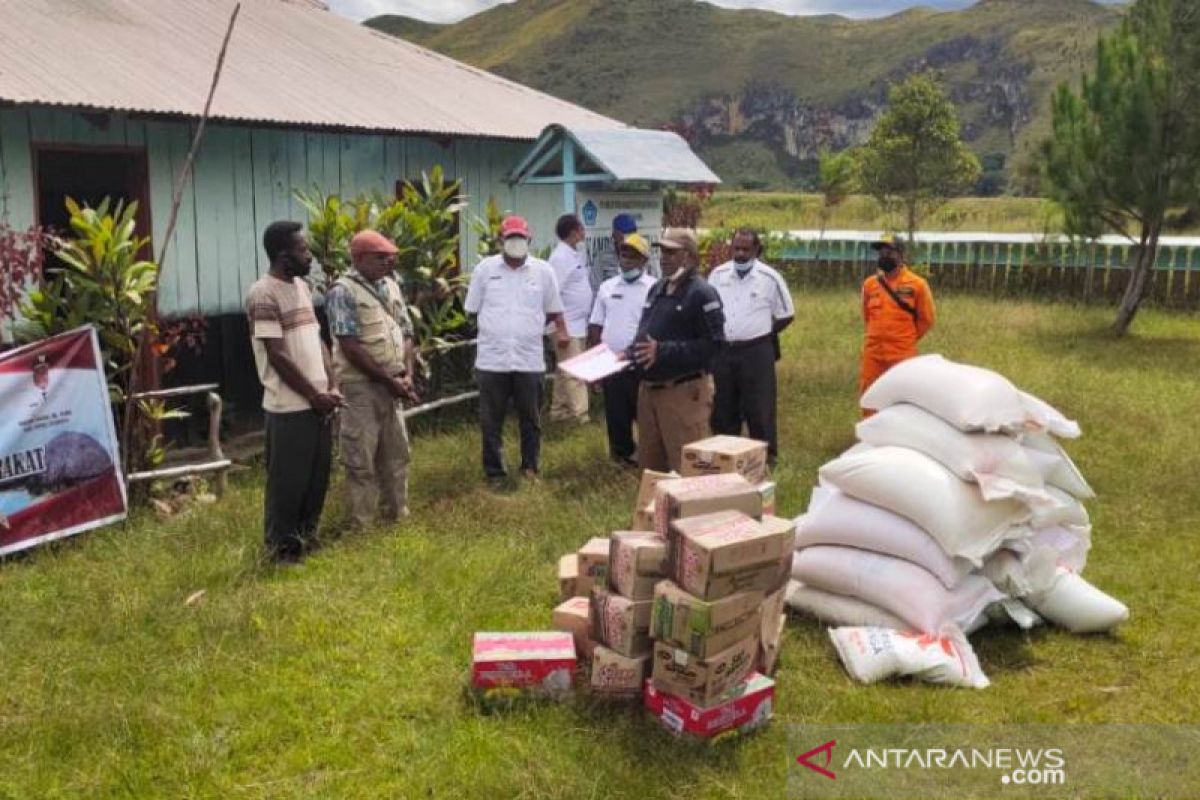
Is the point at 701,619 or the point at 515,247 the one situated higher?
the point at 515,247

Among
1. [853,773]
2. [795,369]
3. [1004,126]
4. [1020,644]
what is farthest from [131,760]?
[1004,126]

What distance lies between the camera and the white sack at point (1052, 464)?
4824mm

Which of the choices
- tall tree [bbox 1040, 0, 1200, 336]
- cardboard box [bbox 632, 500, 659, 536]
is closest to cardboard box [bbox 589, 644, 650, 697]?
cardboard box [bbox 632, 500, 659, 536]

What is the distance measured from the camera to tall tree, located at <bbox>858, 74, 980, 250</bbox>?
2220cm

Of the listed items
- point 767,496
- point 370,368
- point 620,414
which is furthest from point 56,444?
point 767,496

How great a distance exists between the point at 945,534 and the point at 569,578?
1538 millimetres

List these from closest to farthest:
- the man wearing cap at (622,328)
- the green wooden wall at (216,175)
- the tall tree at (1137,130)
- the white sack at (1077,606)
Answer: the white sack at (1077,606) → the green wooden wall at (216,175) → the man wearing cap at (622,328) → the tall tree at (1137,130)

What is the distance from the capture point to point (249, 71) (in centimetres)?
816

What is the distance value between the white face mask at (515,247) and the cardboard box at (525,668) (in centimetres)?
327

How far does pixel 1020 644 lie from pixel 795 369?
22.2 ft

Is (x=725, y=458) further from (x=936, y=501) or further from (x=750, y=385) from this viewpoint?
(x=750, y=385)

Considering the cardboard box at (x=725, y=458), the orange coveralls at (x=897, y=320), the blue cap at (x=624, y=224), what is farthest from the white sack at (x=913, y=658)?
the blue cap at (x=624, y=224)

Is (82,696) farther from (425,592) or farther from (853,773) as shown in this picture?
(853,773)
